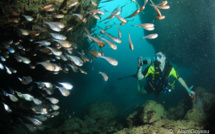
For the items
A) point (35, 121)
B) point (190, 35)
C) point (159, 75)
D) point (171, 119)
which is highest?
point (190, 35)

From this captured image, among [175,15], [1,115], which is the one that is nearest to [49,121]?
[1,115]

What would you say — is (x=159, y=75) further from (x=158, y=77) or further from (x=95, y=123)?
(x=95, y=123)

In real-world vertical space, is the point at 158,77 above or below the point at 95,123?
above

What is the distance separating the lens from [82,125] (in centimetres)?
691

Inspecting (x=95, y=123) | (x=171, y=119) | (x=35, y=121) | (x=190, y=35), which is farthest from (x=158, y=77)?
(x=190, y=35)

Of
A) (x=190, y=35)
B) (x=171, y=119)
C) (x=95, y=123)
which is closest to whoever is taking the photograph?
(x=171, y=119)

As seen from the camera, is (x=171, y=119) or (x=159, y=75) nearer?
(x=171, y=119)

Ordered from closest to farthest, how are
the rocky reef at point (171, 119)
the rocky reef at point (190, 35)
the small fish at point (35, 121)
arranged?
the small fish at point (35, 121)
the rocky reef at point (171, 119)
the rocky reef at point (190, 35)

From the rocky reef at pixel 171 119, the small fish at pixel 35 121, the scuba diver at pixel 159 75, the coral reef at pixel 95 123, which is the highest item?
the small fish at pixel 35 121

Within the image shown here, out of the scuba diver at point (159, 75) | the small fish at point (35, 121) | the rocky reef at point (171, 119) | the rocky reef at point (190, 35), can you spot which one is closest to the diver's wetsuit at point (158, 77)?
the scuba diver at point (159, 75)

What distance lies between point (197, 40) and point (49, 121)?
13675 mm

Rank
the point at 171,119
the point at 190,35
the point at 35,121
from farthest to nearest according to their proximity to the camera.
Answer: the point at 190,35, the point at 171,119, the point at 35,121

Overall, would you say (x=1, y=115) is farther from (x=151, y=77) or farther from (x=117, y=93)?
(x=117, y=93)

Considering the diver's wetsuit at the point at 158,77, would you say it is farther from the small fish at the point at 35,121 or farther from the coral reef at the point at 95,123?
the small fish at the point at 35,121
